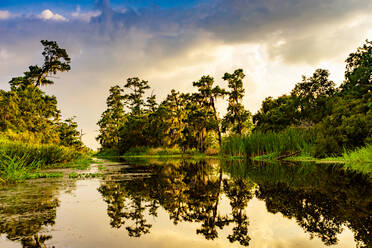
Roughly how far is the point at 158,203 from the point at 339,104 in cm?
1651

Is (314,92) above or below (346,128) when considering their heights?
above

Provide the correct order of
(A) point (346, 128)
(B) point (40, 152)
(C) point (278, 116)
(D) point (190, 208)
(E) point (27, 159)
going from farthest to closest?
(C) point (278, 116) → (B) point (40, 152) → (A) point (346, 128) → (E) point (27, 159) → (D) point (190, 208)

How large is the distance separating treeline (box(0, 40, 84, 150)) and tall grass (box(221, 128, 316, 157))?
16287 mm

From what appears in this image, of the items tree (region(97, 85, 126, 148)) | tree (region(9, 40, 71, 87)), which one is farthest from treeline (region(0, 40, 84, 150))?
tree (region(97, 85, 126, 148))

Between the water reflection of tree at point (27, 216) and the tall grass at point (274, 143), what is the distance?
54.5 ft

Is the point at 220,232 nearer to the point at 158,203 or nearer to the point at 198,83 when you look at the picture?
the point at 158,203

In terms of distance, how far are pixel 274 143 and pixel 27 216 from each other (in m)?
18.1

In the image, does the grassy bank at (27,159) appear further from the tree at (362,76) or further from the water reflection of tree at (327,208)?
the tree at (362,76)

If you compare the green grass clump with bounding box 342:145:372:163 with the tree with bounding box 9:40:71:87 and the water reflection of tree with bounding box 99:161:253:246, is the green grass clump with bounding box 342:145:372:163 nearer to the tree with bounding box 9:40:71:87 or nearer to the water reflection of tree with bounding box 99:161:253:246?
the water reflection of tree with bounding box 99:161:253:246

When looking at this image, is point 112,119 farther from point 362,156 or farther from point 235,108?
point 362,156

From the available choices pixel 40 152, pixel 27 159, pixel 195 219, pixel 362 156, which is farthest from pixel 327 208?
pixel 40 152

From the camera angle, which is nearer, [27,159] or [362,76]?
[27,159]

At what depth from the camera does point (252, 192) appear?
231 inches

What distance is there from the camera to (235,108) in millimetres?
A: 38312
